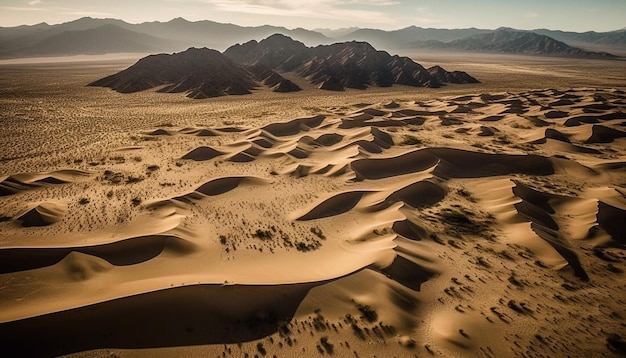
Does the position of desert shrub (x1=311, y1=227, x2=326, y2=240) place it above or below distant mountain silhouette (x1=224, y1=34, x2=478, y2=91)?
below

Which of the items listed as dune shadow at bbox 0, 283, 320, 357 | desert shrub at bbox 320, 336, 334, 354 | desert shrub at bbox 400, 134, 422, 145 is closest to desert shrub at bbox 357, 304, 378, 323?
desert shrub at bbox 320, 336, 334, 354

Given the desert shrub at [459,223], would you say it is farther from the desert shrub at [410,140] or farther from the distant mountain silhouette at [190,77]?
the distant mountain silhouette at [190,77]

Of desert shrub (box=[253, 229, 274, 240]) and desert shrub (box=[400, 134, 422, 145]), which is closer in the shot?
desert shrub (box=[253, 229, 274, 240])

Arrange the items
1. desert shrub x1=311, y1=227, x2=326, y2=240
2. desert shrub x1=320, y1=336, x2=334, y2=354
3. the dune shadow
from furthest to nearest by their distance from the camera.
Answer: desert shrub x1=311, y1=227, x2=326, y2=240
desert shrub x1=320, y1=336, x2=334, y2=354
the dune shadow

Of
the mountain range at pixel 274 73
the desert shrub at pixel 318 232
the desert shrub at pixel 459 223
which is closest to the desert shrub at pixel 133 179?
the desert shrub at pixel 318 232

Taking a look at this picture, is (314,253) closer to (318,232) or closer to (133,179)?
(318,232)

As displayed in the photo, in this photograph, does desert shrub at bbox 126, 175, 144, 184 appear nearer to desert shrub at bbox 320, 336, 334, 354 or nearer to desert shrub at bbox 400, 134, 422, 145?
desert shrub at bbox 320, 336, 334, 354
